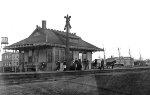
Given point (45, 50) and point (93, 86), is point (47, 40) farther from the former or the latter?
point (93, 86)

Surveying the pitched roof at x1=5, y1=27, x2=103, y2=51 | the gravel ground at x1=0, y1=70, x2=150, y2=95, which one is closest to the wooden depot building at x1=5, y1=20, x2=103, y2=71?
the pitched roof at x1=5, y1=27, x2=103, y2=51

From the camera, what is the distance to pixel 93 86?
11.9 meters

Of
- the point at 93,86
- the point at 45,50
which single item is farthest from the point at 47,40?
the point at 93,86

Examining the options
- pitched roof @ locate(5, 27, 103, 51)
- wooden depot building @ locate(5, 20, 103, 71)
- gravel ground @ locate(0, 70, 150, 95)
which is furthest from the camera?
pitched roof @ locate(5, 27, 103, 51)

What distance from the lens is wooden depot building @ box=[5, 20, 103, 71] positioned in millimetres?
29953

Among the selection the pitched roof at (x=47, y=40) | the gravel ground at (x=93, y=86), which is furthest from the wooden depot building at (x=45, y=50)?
the gravel ground at (x=93, y=86)

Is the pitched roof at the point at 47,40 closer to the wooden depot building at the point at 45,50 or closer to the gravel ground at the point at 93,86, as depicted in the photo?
the wooden depot building at the point at 45,50

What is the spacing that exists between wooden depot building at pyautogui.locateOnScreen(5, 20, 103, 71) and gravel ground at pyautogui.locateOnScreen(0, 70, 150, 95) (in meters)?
16.7

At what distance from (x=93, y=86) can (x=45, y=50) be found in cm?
1902

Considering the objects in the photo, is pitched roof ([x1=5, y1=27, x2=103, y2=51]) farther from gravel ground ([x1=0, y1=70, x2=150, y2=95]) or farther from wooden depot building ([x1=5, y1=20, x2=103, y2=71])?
gravel ground ([x1=0, y1=70, x2=150, y2=95])

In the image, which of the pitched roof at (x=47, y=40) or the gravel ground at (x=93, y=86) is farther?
the pitched roof at (x=47, y=40)

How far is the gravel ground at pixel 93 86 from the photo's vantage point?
905cm

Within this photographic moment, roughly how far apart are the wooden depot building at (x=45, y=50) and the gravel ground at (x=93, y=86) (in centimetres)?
1668

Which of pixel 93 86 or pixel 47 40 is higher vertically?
pixel 47 40
